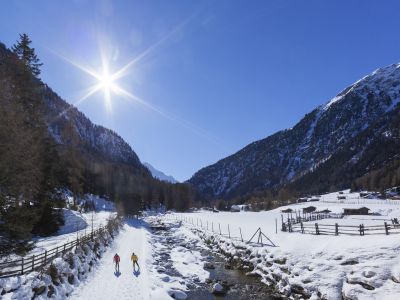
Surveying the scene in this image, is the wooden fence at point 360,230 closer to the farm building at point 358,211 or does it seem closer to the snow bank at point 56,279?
the snow bank at point 56,279

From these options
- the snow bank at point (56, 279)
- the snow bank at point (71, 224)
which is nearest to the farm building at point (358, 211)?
the snow bank at point (71, 224)

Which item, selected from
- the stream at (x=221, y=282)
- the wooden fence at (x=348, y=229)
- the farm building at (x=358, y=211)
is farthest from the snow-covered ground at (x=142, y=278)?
the farm building at (x=358, y=211)

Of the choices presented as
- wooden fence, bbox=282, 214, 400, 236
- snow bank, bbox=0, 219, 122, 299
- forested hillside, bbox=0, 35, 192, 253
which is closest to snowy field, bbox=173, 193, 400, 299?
wooden fence, bbox=282, 214, 400, 236

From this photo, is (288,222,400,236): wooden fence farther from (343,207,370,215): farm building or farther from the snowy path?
(343,207,370,215): farm building

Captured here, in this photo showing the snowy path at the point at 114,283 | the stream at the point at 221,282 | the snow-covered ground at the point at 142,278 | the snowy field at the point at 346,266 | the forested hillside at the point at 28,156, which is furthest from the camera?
the stream at the point at 221,282

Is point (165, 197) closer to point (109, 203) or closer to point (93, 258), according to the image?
point (109, 203)

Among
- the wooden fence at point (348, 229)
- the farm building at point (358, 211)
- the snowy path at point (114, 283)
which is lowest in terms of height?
the snowy path at point (114, 283)

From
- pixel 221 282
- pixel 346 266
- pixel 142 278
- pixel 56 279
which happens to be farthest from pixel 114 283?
pixel 346 266

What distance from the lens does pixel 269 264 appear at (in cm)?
3316

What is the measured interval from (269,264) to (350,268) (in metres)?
9.61

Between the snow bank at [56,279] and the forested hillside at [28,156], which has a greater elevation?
the forested hillside at [28,156]

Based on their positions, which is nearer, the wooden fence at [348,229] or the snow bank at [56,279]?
the snow bank at [56,279]

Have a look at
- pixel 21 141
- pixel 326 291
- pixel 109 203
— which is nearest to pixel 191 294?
pixel 326 291

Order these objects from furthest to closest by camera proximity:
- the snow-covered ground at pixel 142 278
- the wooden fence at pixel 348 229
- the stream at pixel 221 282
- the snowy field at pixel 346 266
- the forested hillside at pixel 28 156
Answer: the wooden fence at pixel 348 229 → the stream at pixel 221 282 → the snow-covered ground at pixel 142 278 → the snowy field at pixel 346 266 → the forested hillside at pixel 28 156
